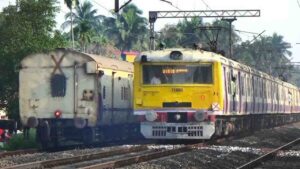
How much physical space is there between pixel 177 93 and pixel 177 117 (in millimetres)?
798

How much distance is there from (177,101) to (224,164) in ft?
17.4

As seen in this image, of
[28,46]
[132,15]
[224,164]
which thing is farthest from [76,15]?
[224,164]

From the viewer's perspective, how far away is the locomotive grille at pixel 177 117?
19797 mm

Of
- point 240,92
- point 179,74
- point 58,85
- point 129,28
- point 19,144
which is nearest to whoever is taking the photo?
point 179,74

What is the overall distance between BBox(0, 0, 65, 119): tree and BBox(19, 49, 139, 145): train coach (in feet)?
11.7

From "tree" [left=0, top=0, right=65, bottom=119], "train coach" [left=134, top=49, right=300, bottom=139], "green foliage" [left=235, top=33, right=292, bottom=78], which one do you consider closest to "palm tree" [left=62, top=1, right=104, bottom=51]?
"green foliage" [left=235, top=33, right=292, bottom=78]

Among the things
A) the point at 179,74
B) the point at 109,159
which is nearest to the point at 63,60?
the point at 179,74

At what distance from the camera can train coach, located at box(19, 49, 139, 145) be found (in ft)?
66.9

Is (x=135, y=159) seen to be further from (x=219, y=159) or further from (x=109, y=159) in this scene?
(x=219, y=159)

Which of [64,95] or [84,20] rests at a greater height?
[84,20]

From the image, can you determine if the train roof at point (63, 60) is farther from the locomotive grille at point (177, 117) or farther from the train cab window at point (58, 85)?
the locomotive grille at point (177, 117)

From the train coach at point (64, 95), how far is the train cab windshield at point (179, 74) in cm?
161

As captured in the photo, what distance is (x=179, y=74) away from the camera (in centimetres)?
2038

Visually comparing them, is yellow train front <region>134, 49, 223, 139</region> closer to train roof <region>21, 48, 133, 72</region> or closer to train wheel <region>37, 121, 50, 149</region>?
train roof <region>21, 48, 133, 72</region>
